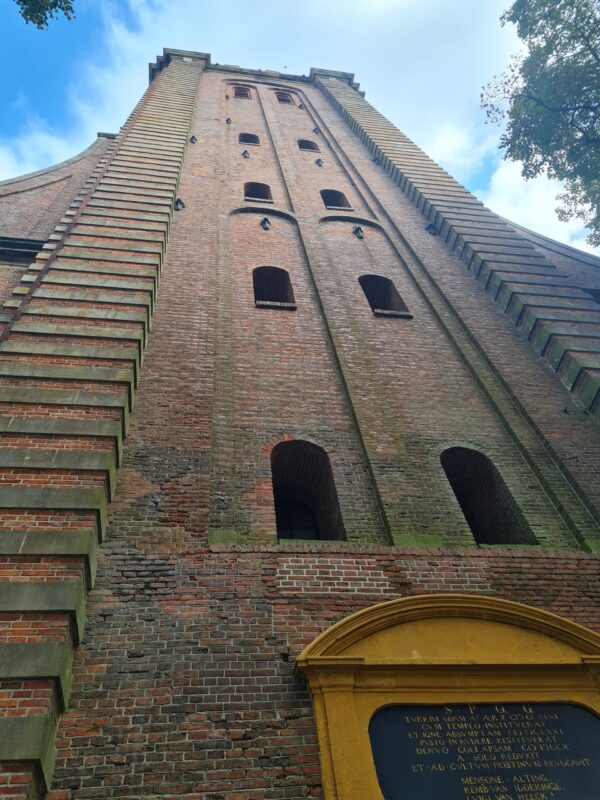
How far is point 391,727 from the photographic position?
5266 millimetres

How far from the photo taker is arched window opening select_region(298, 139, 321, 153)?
819 inches

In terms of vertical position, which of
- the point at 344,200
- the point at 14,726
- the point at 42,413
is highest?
the point at 344,200

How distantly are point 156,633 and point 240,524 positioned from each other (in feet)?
5.56

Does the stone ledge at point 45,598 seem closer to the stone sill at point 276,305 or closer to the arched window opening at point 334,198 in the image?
the stone sill at point 276,305

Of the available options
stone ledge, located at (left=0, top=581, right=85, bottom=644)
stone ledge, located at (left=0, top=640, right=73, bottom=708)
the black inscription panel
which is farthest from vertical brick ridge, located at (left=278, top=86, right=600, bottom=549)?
stone ledge, located at (left=0, top=640, right=73, bottom=708)

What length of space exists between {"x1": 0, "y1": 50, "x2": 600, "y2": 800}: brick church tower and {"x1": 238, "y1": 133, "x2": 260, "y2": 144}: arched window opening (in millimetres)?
6868

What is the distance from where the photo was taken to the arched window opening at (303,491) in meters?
8.32

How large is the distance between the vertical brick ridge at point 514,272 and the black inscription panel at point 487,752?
526cm

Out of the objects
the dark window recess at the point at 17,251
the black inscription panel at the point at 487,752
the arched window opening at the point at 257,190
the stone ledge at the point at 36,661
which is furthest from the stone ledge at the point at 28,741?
the arched window opening at the point at 257,190

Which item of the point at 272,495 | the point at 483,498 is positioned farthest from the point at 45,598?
the point at 483,498

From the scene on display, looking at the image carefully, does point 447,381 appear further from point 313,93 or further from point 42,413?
point 313,93

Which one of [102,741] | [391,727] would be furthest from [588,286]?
[102,741]

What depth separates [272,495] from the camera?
24.6 feet

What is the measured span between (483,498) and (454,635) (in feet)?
10.1
